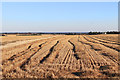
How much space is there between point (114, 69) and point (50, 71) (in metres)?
2.58

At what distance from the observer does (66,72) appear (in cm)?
556

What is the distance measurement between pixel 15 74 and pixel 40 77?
1.04 m

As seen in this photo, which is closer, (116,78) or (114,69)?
(116,78)

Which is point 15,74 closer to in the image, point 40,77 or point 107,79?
point 40,77

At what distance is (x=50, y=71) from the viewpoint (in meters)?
5.71

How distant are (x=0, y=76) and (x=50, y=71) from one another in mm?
1838

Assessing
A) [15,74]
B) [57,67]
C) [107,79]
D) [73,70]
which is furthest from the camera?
[57,67]

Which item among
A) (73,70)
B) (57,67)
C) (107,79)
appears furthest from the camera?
(57,67)

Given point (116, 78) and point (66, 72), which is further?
point (66, 72)

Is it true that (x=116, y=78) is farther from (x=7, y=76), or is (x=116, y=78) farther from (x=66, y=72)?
(x=7, y=76)

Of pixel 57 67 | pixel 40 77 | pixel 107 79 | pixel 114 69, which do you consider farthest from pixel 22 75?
pixel 114 69

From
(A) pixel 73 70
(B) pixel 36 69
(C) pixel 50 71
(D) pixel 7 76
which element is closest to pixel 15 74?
(D) pixel 7 76

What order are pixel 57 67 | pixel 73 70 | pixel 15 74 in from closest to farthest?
pixel 15 74 → pixel 73 70 → pixel 57 67

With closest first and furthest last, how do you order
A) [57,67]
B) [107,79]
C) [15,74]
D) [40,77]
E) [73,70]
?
1. [107,79]
2. [40,77]
3. [15,74]
4. [73,70]
5. [57,67]
